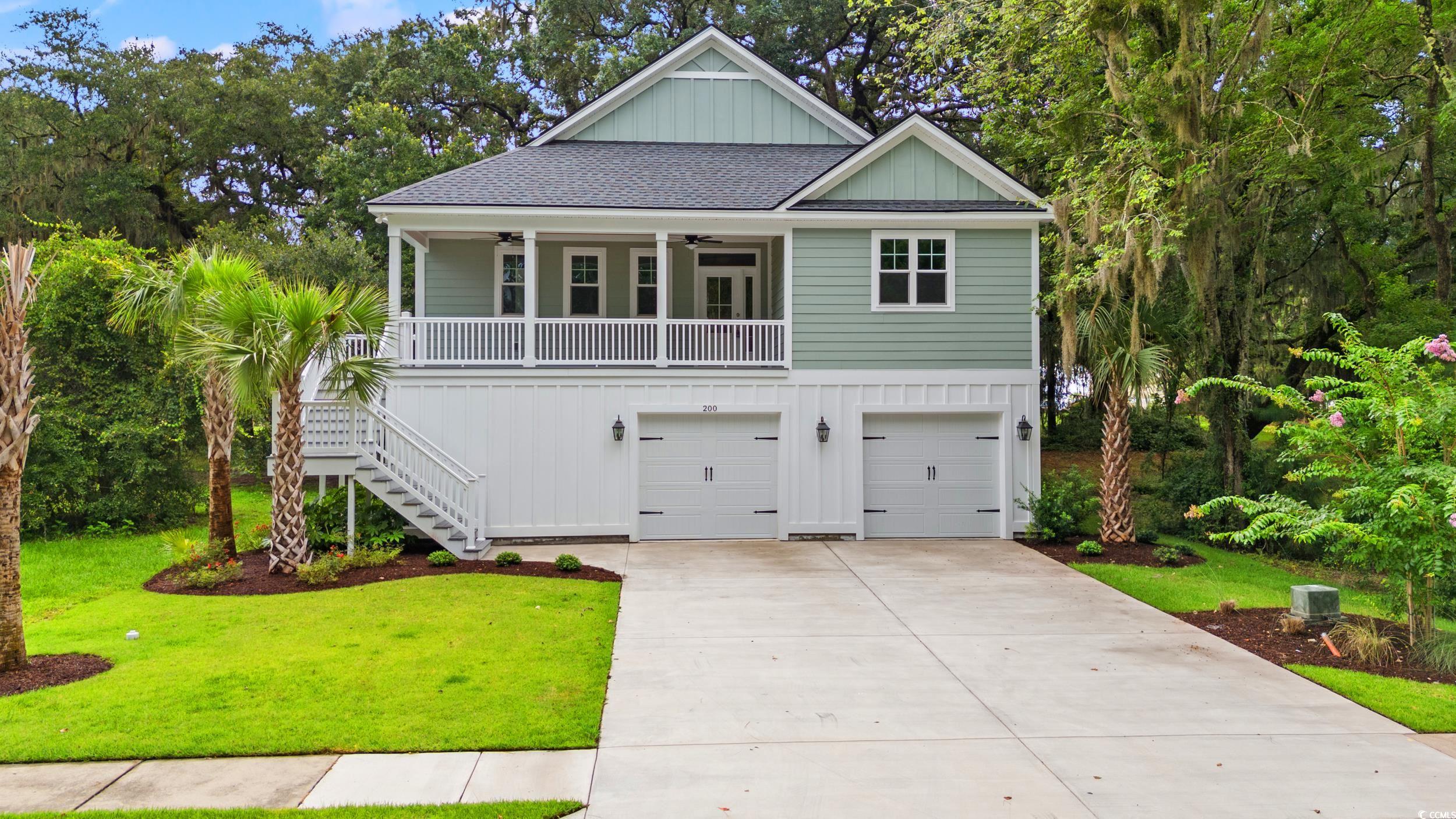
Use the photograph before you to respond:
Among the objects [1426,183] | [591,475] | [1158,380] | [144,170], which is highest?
[144,170]

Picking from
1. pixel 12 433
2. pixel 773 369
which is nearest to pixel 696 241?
pixel 773 369

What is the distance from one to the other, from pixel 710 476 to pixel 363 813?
385 inches

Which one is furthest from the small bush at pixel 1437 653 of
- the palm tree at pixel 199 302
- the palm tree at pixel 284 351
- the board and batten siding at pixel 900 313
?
the palm tree at pixel 199 302

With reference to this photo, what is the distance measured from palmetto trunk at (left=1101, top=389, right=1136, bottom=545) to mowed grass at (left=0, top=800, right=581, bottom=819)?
10829 mm

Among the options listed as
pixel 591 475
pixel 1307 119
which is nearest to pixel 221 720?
pixel 591 475

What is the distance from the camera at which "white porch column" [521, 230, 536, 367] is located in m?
13.5

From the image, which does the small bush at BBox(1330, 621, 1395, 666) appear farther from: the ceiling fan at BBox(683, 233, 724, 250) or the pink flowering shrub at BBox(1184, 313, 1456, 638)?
the ceiling fan at BBox(683, 233, 724, 250)

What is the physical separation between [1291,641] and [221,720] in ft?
27.9

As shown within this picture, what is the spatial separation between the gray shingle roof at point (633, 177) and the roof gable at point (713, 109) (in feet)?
0.76

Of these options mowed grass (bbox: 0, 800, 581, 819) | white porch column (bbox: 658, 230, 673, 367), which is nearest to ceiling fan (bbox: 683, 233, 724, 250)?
white porch column (bbox: 658, 230, 673, 367)

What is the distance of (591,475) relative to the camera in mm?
13570

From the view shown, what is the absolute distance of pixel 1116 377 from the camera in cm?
1284

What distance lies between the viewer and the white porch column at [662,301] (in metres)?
13.7

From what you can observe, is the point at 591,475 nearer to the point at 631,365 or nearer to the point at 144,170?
the point at 631,365
